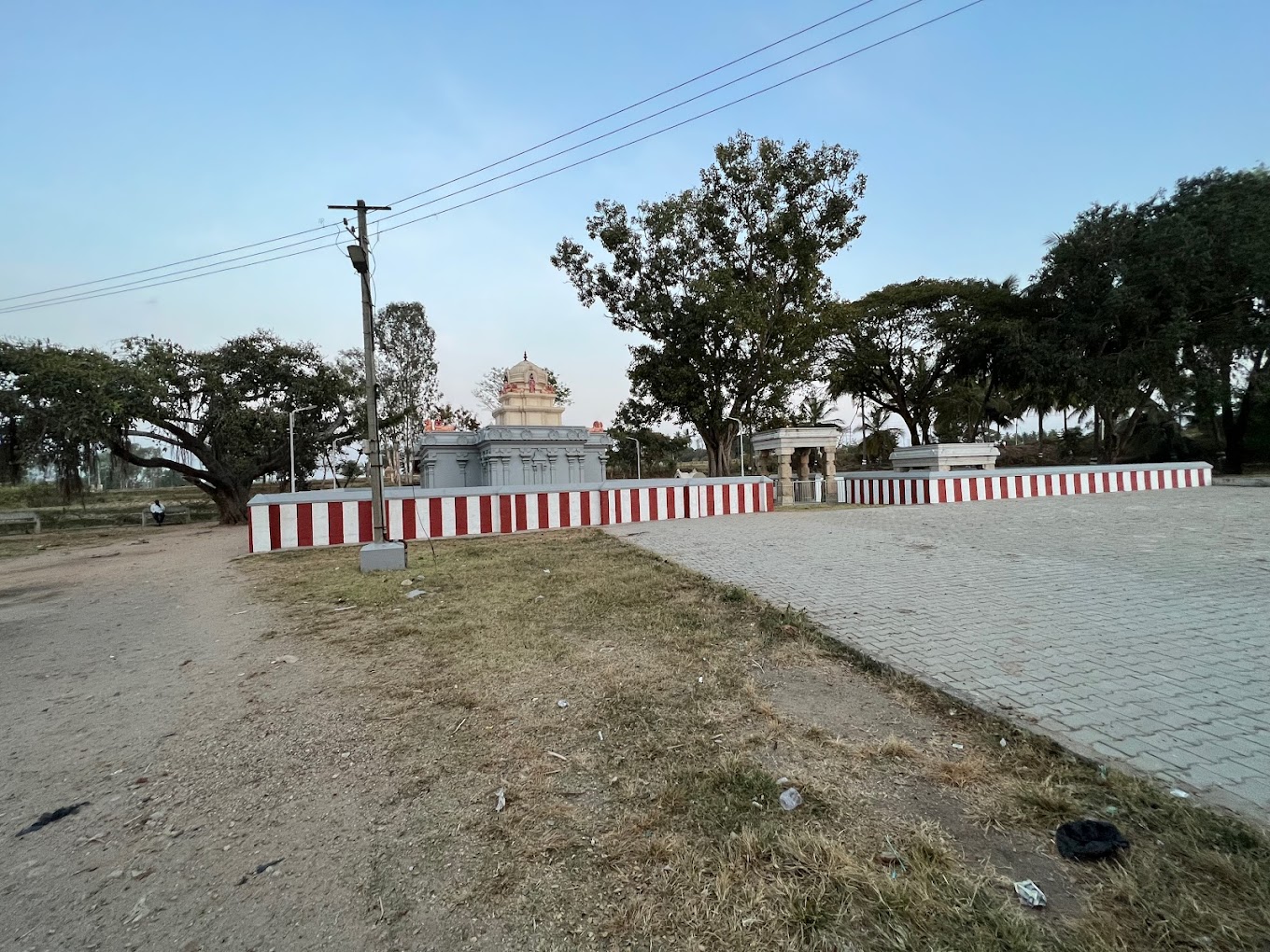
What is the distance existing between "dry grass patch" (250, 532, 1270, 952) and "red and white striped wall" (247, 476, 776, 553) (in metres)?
7.17

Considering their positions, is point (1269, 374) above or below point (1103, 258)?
below

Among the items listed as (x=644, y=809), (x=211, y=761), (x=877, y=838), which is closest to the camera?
(x=877, y=838)

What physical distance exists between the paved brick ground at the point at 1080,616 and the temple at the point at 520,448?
39.2 ft

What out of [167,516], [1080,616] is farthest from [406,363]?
[1080,616]

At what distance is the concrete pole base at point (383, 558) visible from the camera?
7766 mm

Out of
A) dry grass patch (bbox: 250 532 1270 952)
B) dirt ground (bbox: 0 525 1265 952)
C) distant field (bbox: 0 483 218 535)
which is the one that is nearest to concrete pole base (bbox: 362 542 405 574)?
dirt ground (bbox: 0 525 1265 952)

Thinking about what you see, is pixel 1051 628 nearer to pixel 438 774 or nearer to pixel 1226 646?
pixel 1226 646

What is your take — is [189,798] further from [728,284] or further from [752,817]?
[728,284]

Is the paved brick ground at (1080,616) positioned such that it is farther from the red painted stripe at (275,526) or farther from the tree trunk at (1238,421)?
the tree trunk at (1238,421)

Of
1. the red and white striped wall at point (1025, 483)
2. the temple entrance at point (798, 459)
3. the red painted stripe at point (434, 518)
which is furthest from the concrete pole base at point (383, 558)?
the red and white striped wall at point (1025, 483)

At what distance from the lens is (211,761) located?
8.95 ft

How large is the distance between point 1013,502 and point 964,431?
91.2ft

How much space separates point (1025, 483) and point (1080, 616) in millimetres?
16040

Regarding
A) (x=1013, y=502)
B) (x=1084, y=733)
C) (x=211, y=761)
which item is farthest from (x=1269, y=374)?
(x=211, y=761)
